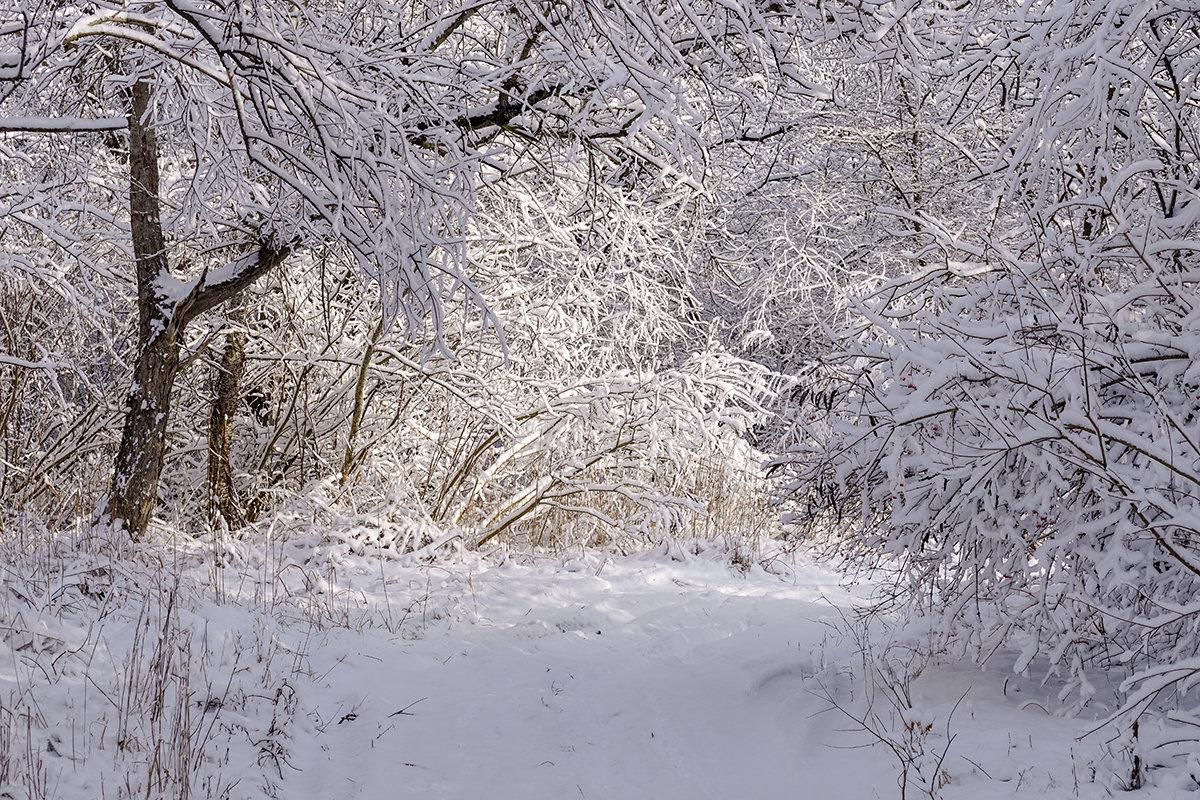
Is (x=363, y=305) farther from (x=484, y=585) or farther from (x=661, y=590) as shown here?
(x=661, y=590)

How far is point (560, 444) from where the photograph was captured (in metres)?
8.84

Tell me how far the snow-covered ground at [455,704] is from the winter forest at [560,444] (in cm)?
3

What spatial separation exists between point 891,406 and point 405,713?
2700 millimetres

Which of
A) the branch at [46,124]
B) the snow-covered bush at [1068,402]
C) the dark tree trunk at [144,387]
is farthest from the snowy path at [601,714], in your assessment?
the branch at [46,124]

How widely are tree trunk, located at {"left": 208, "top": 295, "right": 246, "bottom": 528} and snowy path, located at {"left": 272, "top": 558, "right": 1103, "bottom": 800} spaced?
251 cm

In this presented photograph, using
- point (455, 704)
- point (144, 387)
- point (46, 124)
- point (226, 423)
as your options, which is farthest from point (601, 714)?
point (226, 423)

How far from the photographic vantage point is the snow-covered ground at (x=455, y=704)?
3590mm

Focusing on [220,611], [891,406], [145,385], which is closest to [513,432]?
[145,385]

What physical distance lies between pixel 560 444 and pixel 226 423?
2901 mm

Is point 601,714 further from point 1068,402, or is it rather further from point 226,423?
point 226,423

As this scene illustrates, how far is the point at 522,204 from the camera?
8.38 metres

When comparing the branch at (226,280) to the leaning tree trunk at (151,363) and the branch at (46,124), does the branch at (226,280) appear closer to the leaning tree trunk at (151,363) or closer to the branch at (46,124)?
the leaning tree trunk at (151,363)

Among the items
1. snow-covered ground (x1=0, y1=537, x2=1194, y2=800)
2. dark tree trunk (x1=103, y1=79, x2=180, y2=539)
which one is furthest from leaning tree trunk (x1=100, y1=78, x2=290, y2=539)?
snow-covered ground (x1=0, y1=537, x2=1194, y2=800)

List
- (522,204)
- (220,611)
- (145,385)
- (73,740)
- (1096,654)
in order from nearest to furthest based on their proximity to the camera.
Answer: (73,740) < (1096,654) < (220,611) < (145,385) < (522,204)
